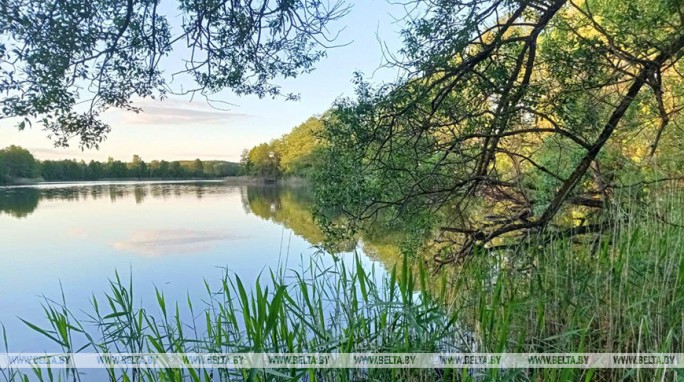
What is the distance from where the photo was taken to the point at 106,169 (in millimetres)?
A: 32969

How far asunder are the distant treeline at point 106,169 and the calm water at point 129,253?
250 cm

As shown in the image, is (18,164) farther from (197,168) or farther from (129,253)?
(197,168)

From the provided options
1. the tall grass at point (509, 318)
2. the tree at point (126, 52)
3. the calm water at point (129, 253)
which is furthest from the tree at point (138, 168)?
the tall grass at point (509, 318)

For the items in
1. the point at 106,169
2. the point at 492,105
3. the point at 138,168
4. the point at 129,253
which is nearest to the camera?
the point at 492,105

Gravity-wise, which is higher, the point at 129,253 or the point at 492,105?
the point at 492,105

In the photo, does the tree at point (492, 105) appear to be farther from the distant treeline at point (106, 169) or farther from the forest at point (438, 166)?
the distant treeline at point (106, 169)

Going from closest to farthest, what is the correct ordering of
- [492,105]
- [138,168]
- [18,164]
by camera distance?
[492,105] < [18,164] < [138,168]

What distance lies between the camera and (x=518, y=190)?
3.13m

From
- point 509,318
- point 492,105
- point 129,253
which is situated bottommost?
point 129,253

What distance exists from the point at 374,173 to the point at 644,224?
5.32 feet

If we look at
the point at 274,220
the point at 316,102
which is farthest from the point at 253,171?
the point at 316,102

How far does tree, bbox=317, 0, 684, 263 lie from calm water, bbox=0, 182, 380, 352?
69 centimetres

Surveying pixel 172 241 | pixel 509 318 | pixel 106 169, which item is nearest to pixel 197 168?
pixel 106 169

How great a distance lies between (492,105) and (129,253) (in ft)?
27.8
